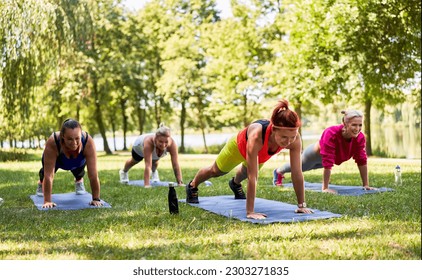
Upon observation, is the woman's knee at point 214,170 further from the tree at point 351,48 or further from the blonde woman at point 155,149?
the tree at point 351,48

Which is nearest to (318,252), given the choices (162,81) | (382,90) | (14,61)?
(14,61)

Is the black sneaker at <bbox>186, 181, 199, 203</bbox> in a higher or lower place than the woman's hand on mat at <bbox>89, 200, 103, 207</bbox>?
higher

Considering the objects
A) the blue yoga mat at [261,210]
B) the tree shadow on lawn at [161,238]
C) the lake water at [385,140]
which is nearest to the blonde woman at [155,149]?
the blue yoga mat at [261,210]

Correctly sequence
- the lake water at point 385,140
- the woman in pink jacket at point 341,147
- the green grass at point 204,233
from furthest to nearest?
the lake water at point 385,140, the woman in pink jacket at point 341,147, the green grass at point 204,233

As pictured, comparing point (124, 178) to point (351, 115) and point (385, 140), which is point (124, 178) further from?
point (385, 140)

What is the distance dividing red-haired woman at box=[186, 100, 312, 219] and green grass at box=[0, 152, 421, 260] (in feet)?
1.11

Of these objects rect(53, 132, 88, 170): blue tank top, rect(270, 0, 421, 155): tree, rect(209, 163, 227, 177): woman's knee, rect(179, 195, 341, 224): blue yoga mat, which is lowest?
rect(179, 195, 341, 224): blue yoga mat

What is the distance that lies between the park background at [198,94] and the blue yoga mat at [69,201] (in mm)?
159

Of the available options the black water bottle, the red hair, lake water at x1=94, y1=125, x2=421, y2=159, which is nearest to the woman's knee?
the black water bottle

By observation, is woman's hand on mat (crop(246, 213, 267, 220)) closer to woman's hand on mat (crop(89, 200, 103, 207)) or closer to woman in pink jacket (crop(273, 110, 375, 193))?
woman's hand on mat (crop(89, 200, 103, 207))

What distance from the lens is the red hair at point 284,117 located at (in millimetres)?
3494

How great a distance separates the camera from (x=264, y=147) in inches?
151

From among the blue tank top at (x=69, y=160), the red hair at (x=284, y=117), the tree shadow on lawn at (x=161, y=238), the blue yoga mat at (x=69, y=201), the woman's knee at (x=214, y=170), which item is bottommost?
the blue yoga mat at (x=69, y=201)

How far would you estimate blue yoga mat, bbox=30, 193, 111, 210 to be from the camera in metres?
4.61
